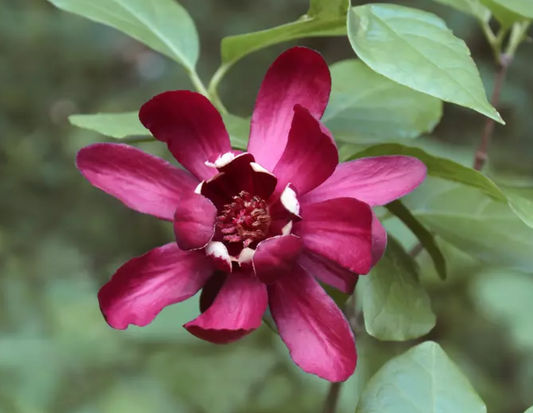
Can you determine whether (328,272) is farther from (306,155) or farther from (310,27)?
(310,27)

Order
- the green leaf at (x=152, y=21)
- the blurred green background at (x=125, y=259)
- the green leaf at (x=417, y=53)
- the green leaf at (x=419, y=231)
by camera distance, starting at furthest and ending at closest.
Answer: the blurred green background at (x=125, y=259) < the green leaf at (x=152, y=21) < the green leaf at (x=419, y=231) < the green leaf at (x=417, y=53)

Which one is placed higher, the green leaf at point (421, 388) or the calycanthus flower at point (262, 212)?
the calycanthus flower at point (262, 212)

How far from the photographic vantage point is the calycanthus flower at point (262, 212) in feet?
1.47

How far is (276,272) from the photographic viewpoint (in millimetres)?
450

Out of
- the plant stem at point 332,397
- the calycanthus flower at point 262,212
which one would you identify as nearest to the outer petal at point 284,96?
the calycanthus flower at point 262,212

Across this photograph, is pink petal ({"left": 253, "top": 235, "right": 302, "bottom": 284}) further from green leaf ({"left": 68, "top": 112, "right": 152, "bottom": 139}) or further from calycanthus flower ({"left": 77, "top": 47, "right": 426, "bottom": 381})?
green leaf ({"left": 68, "top": 112, "right": 152, "bottom": 139})

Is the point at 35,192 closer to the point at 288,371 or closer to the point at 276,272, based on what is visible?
the point at 288,371

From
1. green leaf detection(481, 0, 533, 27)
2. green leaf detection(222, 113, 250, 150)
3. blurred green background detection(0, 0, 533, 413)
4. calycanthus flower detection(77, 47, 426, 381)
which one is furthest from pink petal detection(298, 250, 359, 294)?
blurred green background detection(0, 0, 533, 413)

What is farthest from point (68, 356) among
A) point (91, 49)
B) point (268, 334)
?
point (91, 49)

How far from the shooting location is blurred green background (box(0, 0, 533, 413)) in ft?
4.38

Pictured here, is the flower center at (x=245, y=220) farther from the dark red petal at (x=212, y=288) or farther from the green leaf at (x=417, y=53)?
the green leaf at (x=417, y=53)

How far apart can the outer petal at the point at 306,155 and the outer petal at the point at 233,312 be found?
0.07m

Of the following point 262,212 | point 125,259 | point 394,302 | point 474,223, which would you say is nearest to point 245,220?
point 262,212

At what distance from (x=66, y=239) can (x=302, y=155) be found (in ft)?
5.55
